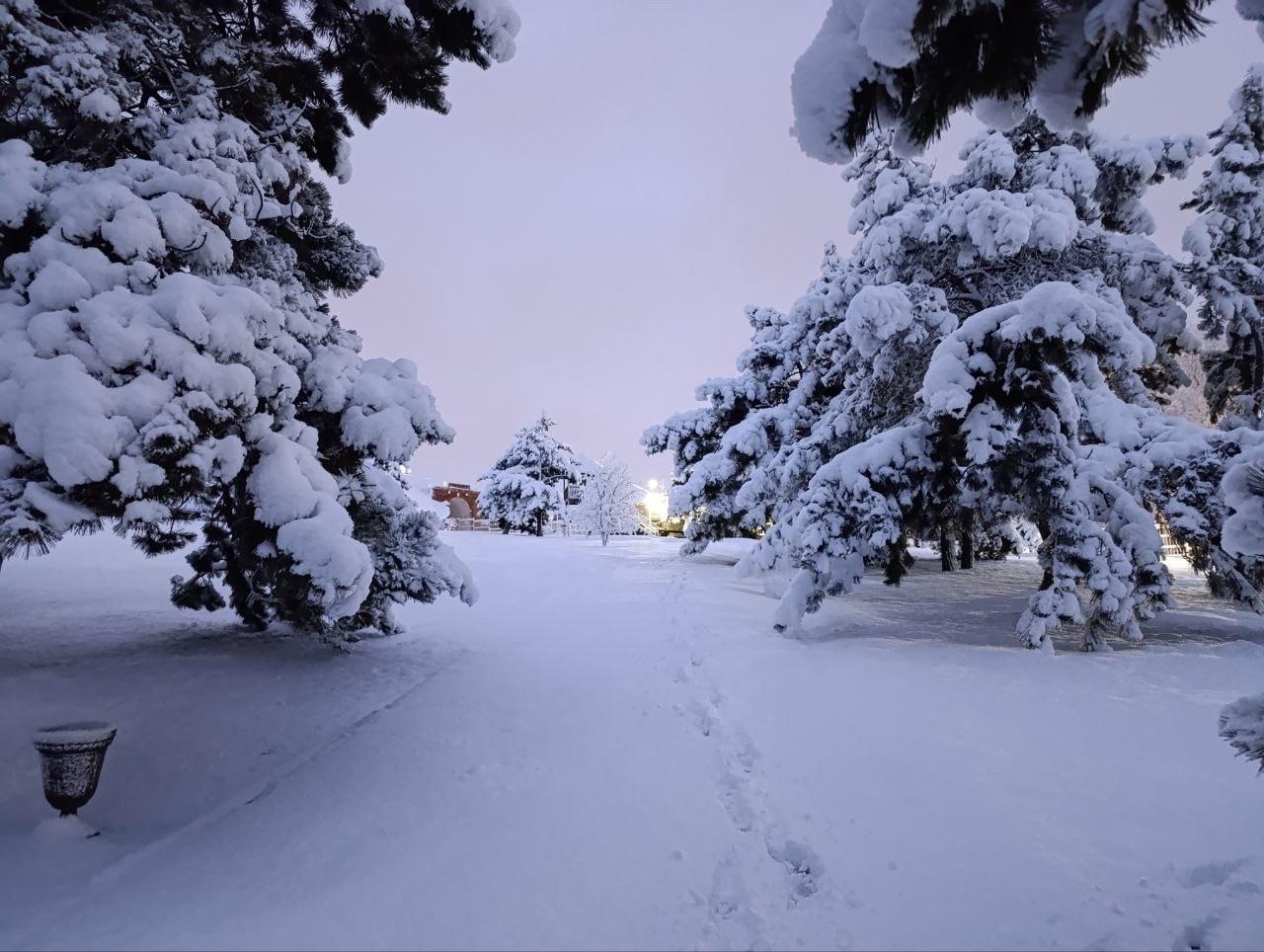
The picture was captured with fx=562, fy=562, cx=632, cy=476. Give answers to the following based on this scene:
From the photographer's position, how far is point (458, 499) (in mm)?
49688

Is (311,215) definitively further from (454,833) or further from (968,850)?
(968,850)

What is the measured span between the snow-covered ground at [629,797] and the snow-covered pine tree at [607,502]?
97.6 feet

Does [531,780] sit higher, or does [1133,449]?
[1133,449]

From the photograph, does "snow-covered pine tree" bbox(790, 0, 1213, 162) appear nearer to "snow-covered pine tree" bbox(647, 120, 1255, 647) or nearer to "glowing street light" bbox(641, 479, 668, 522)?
"snow-covered pine tree" bbox(647, 120, 1255, 647)

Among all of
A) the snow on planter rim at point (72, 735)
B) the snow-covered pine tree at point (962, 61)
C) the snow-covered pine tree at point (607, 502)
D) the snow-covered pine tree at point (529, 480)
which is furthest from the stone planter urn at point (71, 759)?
the snow-covered pine tree at point (529, 480)

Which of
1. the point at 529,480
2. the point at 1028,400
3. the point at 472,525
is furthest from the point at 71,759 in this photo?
the point at 472,525

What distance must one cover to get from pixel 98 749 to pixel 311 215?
489 cm

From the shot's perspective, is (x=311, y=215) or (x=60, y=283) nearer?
(x=60, y=283)

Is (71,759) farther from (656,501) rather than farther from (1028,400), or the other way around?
(656,501)

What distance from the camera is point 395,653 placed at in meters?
7.11

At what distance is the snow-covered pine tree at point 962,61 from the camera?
5.11ft

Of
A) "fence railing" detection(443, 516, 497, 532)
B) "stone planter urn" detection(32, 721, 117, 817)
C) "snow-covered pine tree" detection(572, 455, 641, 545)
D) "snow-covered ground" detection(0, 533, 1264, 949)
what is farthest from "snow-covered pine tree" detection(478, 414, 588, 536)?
"stone planter urn" detection(32, 721, 117, 817)

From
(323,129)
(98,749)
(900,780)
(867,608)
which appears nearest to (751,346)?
(867,608)

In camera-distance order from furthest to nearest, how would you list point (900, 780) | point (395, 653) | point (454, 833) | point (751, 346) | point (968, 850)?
point (751, 346) → point (395, 653) → point (900, 780) → point (454, 833) → point (968, 850)
